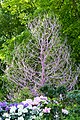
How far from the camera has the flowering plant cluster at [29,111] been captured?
3.97 meters

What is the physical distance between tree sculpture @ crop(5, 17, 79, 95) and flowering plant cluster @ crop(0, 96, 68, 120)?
435 centimetres

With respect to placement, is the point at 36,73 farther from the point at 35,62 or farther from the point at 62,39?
the point at 62,39

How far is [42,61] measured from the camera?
30.6 ft

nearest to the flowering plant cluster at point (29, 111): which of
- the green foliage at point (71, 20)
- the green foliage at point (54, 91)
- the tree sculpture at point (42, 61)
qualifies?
the green foliage at point (54, 91)

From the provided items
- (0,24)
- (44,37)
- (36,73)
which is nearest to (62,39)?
(44,37)

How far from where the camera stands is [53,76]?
923cm

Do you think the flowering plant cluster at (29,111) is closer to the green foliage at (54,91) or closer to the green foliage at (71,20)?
the green foliage at (54,91)

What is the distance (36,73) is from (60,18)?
295 cm

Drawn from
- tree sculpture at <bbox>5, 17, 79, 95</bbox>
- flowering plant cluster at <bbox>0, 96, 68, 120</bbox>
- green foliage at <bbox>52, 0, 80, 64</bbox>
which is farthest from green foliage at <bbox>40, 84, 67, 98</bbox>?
green foliage at <bbox>52, 0, 80, 64</bbox>

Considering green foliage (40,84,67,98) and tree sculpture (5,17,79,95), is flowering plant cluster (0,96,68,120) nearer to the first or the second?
green foliage (40,84,67,98)

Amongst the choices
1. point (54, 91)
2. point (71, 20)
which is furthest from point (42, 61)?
point (54, 91)

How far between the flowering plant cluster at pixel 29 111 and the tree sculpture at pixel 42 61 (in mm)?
4349

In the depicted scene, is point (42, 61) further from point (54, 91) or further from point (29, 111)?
point (29, 111)

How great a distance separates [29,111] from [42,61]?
5.31 m
